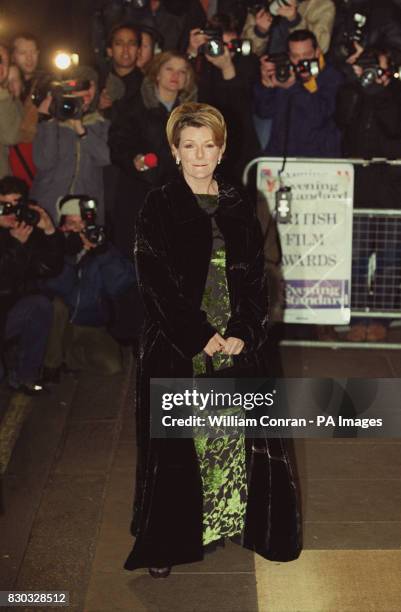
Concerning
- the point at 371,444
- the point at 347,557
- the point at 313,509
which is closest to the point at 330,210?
the point at 371,444

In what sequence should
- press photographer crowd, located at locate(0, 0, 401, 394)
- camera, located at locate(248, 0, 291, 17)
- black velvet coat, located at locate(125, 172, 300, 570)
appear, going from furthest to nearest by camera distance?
camera, located at locate(248, 0, 291, 17) → press photographer crowd, located at locate(0, 0, 401, 394) → black velvet coat, located at locate(125, 172, 300, 570)

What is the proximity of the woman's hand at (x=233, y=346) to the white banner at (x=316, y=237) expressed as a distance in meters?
3.66

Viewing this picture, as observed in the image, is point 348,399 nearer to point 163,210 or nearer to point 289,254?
point 289,254

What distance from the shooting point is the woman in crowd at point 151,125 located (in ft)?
26.9

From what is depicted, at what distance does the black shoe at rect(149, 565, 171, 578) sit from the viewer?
199 inches

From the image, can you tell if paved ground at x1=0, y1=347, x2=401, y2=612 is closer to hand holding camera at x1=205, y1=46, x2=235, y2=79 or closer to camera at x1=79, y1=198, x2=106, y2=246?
camera at x1=79, y1=198, x2=106, y2=246

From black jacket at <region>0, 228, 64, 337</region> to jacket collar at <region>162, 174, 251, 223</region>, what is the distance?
9.60 ft

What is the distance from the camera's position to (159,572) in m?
5.05

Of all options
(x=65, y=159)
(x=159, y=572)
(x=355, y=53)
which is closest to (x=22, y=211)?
(x=65, y=159)

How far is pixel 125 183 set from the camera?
8.47m

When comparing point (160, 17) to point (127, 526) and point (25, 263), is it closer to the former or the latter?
point (25, 263)

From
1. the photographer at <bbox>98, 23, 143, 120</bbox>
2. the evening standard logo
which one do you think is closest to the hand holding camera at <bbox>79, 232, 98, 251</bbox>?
the photographer at <bbox>98, 23, 143, 120</bbox>

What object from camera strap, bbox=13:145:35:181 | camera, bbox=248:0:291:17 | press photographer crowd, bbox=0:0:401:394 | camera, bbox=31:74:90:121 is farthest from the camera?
camera, bbox=248:0:291:17

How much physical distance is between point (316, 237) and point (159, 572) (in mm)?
3874
